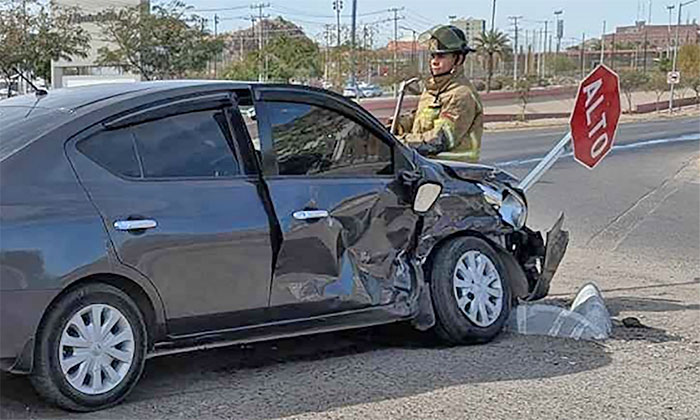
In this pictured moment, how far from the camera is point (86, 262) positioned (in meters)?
5.02

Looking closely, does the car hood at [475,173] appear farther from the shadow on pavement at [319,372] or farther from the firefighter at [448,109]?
the shadow on pavement at [319,372]

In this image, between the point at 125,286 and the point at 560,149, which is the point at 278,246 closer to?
the point at 125,286

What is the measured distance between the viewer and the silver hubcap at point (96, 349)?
5066 millimetres

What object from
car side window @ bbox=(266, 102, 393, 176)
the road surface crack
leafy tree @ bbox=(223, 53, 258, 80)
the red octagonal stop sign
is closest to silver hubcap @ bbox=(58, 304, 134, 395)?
car side window @ bbox=(266, 102, 393, 176)

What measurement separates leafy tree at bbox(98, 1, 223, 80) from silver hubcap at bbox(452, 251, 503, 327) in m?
44.0

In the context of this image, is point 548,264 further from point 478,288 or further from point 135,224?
point 135,224

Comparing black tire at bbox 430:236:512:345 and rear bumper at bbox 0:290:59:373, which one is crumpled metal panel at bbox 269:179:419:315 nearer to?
Answer: black tire at bbox 430:236:512:345

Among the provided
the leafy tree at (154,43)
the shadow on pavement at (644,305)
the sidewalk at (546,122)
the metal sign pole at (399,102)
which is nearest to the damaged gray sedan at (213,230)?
the metal sign pole at (399,102)

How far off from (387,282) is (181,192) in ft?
5.15

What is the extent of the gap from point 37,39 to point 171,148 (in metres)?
42.5

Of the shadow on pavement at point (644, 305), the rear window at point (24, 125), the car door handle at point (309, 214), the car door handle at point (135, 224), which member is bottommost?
the shadow on pavement at point (644, 305)

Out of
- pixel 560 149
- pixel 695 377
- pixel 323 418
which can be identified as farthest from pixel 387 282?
pixel 560 149

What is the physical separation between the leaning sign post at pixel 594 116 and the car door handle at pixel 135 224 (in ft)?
13.4

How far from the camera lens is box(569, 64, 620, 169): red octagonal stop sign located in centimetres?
859
